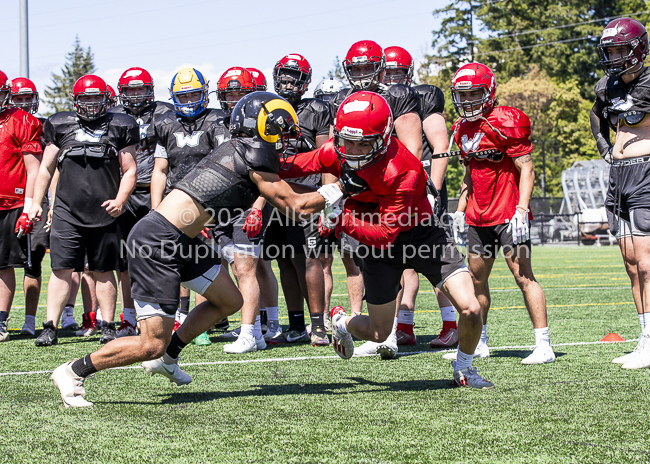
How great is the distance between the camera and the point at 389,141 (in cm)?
423

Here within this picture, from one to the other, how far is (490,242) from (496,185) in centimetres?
45

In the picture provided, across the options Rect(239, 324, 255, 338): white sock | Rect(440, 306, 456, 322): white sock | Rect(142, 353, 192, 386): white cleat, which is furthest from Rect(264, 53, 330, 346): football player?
Rect(142, 353, 192, 386): white cleat

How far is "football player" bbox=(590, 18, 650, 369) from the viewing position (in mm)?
5359

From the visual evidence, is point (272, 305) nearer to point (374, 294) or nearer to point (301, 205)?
Result: point (374, 294)

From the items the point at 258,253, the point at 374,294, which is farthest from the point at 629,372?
the point at 258,253

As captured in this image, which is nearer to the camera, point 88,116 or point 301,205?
point 301,205

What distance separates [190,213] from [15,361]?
2.47 metres

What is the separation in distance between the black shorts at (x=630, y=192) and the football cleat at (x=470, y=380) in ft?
6.24

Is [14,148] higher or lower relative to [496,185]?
higher

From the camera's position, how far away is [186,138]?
6.38 meters

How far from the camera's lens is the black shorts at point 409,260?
4508 mm

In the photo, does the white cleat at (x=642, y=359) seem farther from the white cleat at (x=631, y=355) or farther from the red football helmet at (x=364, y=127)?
the red football helmet at (x=364, y=127)

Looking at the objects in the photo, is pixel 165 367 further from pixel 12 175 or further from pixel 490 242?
pixel 12 175

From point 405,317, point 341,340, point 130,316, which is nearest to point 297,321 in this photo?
point 405,317
